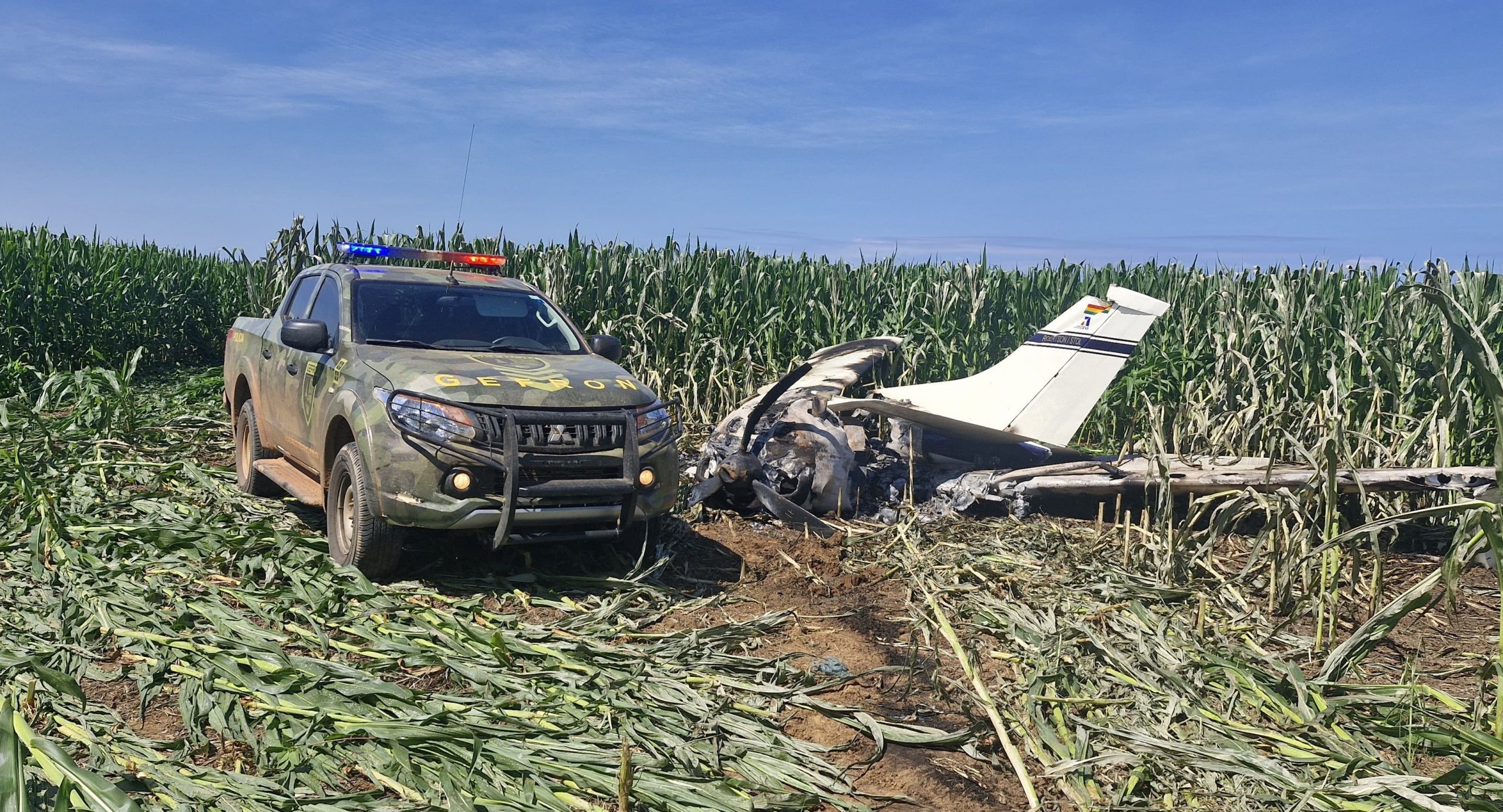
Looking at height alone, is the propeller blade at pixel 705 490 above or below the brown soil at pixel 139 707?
above

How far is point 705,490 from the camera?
8672 mm

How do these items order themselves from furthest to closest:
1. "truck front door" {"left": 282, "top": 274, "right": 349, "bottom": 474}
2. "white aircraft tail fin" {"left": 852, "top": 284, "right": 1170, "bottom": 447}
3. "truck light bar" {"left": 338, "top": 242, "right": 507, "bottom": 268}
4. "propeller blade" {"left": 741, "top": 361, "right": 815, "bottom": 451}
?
"white aircraft tail fin" {"left": 852, "top": 284, "right": 1170, "bottom": 447}, "propeller blade" {"left": 741, "top": 361, "right": 815, "bottom": 451}, "truck light bar" {"left": 338, "top": 242, "right": 507, "bottom": 268}, "truck front door" {"left": 282, "top": 274, "right": 349, "bottom": 474}

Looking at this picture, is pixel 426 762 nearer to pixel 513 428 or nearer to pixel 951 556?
pixel 513 428

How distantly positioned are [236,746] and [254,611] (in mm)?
1659

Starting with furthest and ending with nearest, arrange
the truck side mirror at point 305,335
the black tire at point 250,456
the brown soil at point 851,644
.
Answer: the black tire at point 250,456, the truck side mirror at point 305,335, the brown soil at point 851,644

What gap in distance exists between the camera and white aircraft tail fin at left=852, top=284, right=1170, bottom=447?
932cm

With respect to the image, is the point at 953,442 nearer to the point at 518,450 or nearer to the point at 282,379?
the point at 518,450

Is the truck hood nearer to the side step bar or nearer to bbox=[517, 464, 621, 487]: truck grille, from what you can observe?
bbox=[517, 464, 621, 487]: truck grille

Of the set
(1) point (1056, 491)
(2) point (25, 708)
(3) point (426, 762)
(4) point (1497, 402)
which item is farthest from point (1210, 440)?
(2) point (25, 708)

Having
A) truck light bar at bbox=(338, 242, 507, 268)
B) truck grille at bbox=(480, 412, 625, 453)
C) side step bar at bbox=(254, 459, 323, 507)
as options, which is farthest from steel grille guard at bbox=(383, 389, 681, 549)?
truck light bar at bbox=(338, 242, 507, 268)

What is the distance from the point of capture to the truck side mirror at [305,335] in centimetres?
666

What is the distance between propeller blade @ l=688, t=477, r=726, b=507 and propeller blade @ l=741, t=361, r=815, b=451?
1.49 ft

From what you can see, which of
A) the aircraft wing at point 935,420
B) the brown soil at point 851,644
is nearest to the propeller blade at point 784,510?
the brown soil at point 851,644

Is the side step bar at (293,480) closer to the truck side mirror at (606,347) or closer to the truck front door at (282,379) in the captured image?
the truck front door at (282,379)
